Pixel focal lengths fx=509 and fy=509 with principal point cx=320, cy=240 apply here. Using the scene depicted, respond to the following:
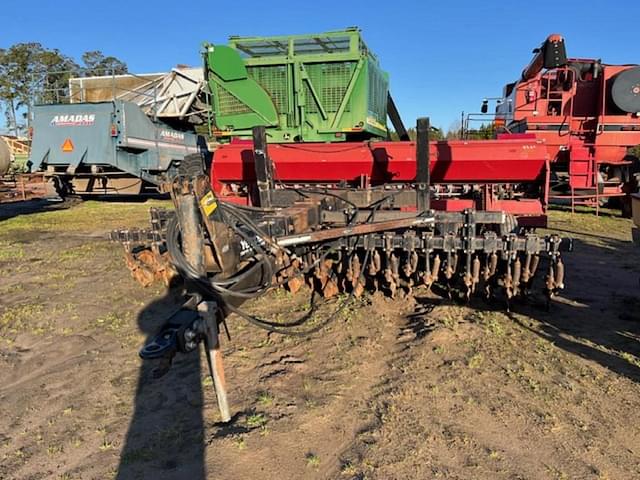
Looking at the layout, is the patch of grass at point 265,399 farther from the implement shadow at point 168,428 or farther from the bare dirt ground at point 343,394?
the implement shadow at point 168,428

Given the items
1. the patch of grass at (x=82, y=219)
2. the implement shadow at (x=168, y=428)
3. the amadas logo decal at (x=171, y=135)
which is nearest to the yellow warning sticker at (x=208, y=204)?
the implement shadow at (x=168, y=428)

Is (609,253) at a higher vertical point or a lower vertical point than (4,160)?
lower

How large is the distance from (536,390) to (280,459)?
1597 mm

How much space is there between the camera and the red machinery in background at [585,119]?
32.4 feet

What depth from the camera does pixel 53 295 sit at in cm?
527

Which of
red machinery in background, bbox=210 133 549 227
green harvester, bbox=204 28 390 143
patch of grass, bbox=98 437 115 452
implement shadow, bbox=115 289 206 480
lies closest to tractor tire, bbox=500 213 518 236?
red machinery in background, bbox=210 133 549 227

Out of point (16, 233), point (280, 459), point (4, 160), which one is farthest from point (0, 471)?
point (4, 160)

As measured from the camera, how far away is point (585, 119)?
10188 millimetres

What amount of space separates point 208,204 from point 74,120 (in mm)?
11054

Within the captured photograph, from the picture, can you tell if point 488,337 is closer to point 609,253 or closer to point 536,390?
point 536,390

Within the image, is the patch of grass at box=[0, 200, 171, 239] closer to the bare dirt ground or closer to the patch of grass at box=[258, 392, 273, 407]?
the bare dirt ground

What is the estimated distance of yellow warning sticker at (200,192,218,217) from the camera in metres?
2.48

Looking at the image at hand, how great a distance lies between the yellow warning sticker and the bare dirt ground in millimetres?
1154

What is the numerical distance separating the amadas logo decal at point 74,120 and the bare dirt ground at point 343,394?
8042mm
